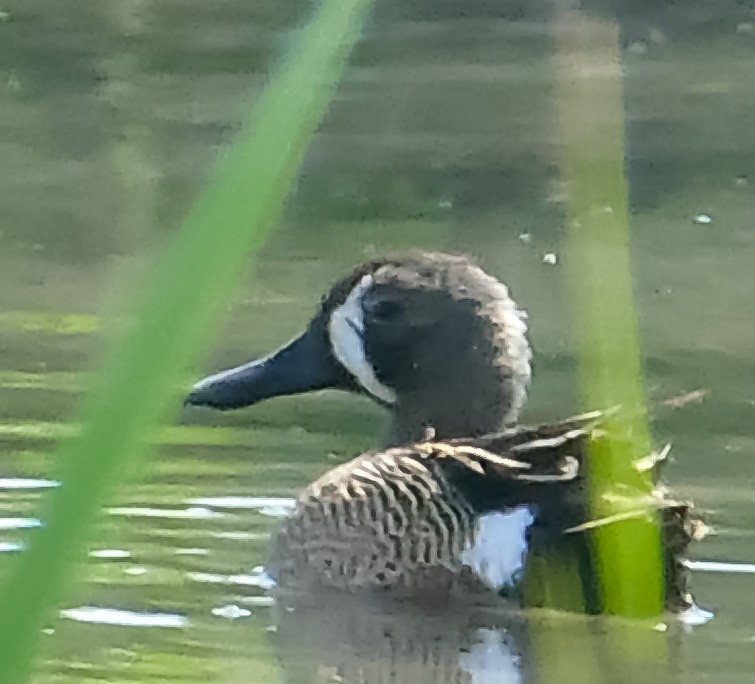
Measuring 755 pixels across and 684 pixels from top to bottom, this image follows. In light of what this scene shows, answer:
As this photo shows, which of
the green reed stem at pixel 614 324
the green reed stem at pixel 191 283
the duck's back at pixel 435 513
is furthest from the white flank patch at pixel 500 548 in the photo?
the green reed stem at pixel 191 283

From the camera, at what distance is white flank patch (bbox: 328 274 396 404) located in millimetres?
4125

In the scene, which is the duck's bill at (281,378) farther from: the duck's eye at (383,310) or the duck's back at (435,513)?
the duck's back at (435,513)

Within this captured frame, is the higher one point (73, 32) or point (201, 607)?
point (201, 607)

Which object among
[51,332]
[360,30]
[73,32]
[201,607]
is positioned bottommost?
[73,32]

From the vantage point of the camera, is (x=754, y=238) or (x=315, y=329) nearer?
(x=315, y=329)

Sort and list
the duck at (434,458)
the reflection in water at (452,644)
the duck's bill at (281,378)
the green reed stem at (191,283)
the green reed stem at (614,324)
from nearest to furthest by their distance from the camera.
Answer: the green reed stem at (191,283), the green reed stem at (614,324), the reflection in water at (452,644), the duck at (434,458), the duck's bill at (281,378)

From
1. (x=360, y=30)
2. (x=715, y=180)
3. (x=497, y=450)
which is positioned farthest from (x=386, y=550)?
(x=715, y=180)

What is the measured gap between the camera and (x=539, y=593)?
355 cm

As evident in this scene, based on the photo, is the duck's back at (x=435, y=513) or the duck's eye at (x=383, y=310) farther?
the duck's eye at (x=383, y=310)

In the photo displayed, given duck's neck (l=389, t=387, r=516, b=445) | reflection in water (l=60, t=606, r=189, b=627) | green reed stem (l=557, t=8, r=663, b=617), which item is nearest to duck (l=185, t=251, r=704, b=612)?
duck's neck (l=389, t=387, r=516, b=445)

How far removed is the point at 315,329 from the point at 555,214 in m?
2.89

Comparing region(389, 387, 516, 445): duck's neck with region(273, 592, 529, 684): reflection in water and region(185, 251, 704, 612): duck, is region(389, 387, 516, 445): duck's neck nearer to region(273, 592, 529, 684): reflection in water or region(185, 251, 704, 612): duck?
region(185, 251, 704, 612): duck

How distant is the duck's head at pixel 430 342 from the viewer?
407 cm

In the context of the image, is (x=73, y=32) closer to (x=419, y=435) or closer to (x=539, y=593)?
(x=419, y=435)
